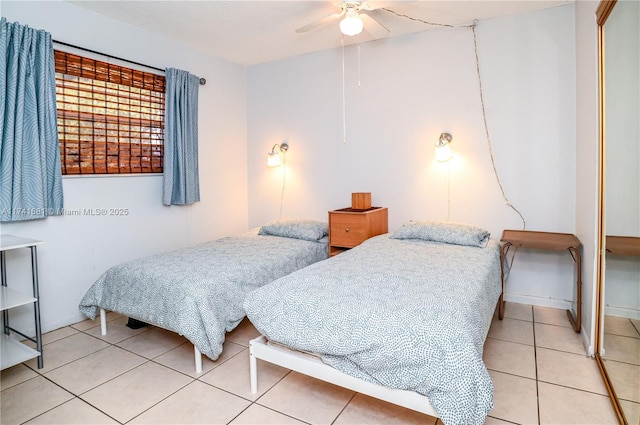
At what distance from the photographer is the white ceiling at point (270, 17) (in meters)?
2.83

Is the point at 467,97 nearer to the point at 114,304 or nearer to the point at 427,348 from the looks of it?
the point at 427,348

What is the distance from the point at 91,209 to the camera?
118 inches

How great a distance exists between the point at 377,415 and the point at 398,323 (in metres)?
0.55

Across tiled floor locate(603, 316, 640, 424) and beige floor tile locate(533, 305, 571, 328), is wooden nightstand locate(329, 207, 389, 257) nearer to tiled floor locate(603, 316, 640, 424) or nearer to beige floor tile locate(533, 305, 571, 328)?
beige floor tile locate(533, 305, 571, 328)

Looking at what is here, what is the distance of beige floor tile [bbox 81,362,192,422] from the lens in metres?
1.87

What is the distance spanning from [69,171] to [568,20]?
3.92 meters

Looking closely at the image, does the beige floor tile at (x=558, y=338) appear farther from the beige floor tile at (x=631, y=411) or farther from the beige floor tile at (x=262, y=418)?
the beige floor tile at (x=262, y=418)

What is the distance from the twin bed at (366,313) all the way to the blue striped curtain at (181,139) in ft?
3.12

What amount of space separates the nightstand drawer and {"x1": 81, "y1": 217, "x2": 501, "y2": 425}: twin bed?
459 mm

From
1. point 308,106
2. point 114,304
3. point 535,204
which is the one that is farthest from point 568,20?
point 114,304

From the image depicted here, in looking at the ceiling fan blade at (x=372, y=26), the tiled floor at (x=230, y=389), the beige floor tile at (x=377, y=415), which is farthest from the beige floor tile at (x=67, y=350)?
the ceiling fan blade at (x=372, y=26)

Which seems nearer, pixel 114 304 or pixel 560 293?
pixel 114 304

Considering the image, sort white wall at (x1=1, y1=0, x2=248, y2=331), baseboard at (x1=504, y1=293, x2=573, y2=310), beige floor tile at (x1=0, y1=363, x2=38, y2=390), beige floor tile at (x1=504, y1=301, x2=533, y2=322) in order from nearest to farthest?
beige floor tile at (x1=0, y1=363, x2=38, y2=390) < white wall at (x1=1, y1=0, x2=248, y2=331) < beige floor tile at (x1=504, y1=301, x2=533, y2=322) < baseboard at (x1=504, y1=293, x2=573, y2=310)

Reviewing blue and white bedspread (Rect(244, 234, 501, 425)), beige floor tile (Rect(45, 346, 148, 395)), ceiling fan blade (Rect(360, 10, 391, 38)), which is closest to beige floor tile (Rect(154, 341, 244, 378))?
beige floor tile (Rect(45, 346, 148, 395))
